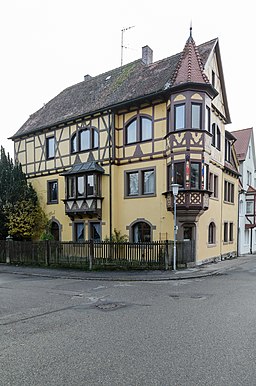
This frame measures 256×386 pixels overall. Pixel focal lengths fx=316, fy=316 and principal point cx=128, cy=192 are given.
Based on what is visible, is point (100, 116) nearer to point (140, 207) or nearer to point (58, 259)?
point (140, 207)

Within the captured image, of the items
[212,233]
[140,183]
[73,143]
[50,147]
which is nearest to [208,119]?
[140,183]

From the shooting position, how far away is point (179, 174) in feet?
57.4

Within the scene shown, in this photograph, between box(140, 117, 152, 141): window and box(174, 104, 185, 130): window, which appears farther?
box(140, 117, 152, 141): window

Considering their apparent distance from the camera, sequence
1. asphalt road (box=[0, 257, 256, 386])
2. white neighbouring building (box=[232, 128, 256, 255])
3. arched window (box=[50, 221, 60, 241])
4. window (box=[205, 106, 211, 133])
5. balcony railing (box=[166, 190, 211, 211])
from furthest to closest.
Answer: white neighbouring building (box=[232, 128, 256, 255])
arched window (box=[50, 221, 60, 241])
window (box=[205, 106, 211, 133])
balcony railing (box=[166, 190, 211, 211])
asphalt road (box=[0, 257, 256, 386])

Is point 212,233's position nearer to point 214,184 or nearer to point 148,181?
point 214,184

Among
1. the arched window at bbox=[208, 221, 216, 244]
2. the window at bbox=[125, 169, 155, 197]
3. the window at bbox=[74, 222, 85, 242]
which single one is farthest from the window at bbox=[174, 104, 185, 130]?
the window at bbox=[74, 222, 85, 242]

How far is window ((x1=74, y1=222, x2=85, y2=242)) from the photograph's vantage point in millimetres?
21975

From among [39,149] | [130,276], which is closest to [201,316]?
[130,276]

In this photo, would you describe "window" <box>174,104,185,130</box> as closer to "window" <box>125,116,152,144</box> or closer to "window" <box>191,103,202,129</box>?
"window" <box>191,103,202,129</box>

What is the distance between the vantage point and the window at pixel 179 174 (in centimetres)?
1730

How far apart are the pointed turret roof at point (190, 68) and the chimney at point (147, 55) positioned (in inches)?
238

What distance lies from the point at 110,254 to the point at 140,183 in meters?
5.13

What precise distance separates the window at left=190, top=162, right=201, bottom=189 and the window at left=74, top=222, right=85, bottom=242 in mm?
8562

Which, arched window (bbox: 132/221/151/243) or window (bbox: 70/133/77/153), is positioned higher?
window (bbox: 70/133/77/153)
